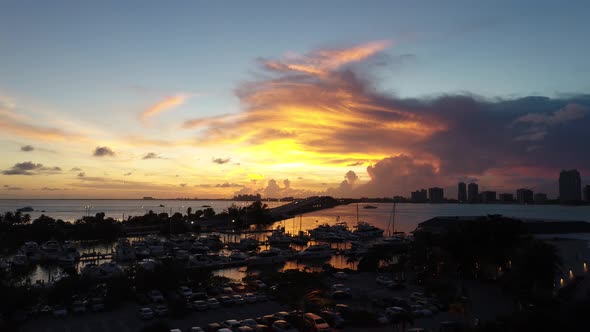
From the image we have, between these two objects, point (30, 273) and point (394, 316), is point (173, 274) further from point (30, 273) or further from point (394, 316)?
point (30, 273)

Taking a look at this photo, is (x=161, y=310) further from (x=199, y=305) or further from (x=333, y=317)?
(x=333, y=317)

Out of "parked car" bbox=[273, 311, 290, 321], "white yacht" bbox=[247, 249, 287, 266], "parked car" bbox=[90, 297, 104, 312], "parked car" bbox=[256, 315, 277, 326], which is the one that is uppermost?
"parked car" bbox=[273, 311, 290, 321]

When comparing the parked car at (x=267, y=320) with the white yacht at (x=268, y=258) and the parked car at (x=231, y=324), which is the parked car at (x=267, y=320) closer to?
the parked car at (x=231, y=324)

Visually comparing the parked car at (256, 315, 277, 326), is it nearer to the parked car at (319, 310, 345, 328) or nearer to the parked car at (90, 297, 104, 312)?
the parked car at (319, 310, 345, 328)

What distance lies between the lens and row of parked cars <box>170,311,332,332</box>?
16469 mm

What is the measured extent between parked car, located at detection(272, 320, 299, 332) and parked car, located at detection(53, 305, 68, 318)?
33.1 feet

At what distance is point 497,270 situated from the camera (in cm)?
2642

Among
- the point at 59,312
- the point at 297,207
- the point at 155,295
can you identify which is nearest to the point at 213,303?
the point at 155,295

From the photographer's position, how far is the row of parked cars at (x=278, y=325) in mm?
16469

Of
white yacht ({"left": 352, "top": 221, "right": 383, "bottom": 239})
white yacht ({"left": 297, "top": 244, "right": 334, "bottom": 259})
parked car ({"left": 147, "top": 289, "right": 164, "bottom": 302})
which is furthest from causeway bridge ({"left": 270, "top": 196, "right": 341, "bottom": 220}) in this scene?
parked car ({"left": 147, "top": 289, "right": 164, "bottom": 302})

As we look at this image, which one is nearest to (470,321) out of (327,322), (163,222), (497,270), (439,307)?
(439,307)

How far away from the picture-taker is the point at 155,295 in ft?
73.4

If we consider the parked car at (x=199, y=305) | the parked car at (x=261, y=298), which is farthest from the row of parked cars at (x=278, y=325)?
the parked car at (x=261, y=298)

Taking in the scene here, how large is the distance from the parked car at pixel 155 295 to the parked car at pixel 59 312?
12.6 feet
